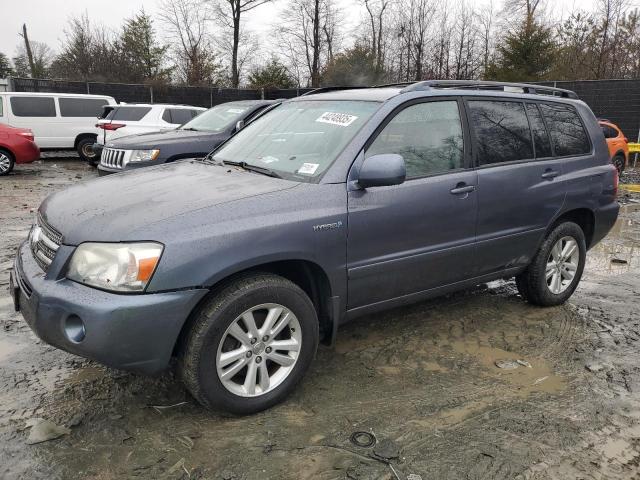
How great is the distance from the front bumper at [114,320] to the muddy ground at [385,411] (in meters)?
0.47

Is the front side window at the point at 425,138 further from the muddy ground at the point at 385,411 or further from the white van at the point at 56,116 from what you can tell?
the white van at the point at 56,116

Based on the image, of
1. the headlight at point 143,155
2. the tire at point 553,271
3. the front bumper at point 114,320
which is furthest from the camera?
the headlight at point 143,155

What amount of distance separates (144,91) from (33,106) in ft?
22.7

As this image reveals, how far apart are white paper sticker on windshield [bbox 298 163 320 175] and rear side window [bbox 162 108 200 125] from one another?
11.1m

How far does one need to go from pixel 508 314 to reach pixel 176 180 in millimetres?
2936

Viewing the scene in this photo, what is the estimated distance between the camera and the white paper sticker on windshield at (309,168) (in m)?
3.08

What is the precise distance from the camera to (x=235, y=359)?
2.68 m

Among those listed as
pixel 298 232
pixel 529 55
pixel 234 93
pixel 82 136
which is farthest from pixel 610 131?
pixel 234 93

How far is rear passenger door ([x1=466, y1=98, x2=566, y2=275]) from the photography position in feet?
12.2

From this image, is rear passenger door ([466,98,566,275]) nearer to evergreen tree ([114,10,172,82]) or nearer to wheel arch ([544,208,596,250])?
wheel arch ([544,208,596,250])

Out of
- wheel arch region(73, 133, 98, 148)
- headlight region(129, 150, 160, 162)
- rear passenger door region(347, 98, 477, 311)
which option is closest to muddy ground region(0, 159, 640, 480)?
rear passenger door region(347, 98, 477, 311)

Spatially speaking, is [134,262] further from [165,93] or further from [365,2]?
A: [365,2]

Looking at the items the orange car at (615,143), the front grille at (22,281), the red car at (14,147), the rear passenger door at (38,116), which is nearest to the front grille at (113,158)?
the front grille at (22,281)

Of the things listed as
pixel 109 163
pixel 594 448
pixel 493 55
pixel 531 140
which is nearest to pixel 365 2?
pixel 493 55
